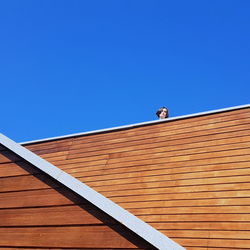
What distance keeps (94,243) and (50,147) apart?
4.56 metres

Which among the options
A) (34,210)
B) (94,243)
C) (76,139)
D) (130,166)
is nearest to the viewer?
(94,243)

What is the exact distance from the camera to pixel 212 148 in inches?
176

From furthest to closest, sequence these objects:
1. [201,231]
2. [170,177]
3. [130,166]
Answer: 1. [130,166]
2. [170,177]
3. [201,231]

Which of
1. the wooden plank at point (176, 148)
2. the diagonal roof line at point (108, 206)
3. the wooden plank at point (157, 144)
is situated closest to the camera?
the diagonal roof line at point (108, 206)

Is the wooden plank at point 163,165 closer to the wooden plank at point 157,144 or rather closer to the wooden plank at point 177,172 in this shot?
the wooden plank at point 177,172

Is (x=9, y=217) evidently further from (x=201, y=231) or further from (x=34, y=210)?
(x=201, y=231)

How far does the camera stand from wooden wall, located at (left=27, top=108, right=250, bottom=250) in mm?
3633

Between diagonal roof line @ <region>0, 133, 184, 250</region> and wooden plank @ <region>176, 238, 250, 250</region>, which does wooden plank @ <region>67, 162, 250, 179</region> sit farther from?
diagonal roof line @ <region>0, 133, 184, 250</region>

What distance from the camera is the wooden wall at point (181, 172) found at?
11.9 ft

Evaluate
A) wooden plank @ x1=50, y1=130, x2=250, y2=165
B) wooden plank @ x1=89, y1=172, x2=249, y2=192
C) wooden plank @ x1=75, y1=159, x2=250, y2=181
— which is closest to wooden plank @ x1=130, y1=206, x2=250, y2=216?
wooden plank @ x1=89, y1=172, x2=249, y2=192

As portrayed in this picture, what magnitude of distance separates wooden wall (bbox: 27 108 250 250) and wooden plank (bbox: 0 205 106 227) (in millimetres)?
1991

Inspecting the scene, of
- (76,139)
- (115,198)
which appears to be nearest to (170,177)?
(115,198)

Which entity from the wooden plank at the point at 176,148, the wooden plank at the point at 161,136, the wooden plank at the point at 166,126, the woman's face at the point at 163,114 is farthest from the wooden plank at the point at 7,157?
the woman's face at the point at 163,114

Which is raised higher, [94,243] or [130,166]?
[130,166]
